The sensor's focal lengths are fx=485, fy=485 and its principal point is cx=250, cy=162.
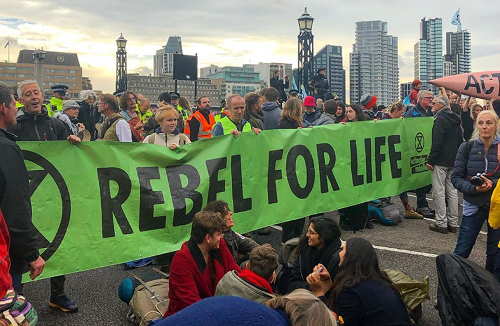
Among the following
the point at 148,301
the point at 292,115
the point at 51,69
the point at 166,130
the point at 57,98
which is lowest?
the point at 148,301

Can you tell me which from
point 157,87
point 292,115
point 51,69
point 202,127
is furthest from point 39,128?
point 51,69

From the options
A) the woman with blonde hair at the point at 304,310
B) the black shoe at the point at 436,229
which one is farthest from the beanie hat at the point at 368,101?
the woman with blonde hair at the point at 304,310

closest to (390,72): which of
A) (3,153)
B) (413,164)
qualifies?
(413,164)

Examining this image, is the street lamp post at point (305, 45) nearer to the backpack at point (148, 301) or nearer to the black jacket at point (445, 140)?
the black jacket at point (445, 140)

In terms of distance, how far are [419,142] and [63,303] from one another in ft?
20.2

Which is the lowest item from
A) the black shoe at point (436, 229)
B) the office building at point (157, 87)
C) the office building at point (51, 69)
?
the black shoe at point (436, 229)

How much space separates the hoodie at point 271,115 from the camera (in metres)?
7.46

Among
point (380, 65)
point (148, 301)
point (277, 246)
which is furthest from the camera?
point (380, 65)

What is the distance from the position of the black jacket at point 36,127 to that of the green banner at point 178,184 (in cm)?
59

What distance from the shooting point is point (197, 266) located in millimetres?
3789

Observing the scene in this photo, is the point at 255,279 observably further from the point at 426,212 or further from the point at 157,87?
the point at 157,87

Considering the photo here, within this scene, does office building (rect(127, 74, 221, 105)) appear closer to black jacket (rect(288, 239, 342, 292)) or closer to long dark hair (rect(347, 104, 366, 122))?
long dark hair (rect(347, 104, 366, 122))

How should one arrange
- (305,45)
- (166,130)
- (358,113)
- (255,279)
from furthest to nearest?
(305,45)
(358,113)
(166,130)
(255,279)

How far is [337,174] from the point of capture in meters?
6.93
